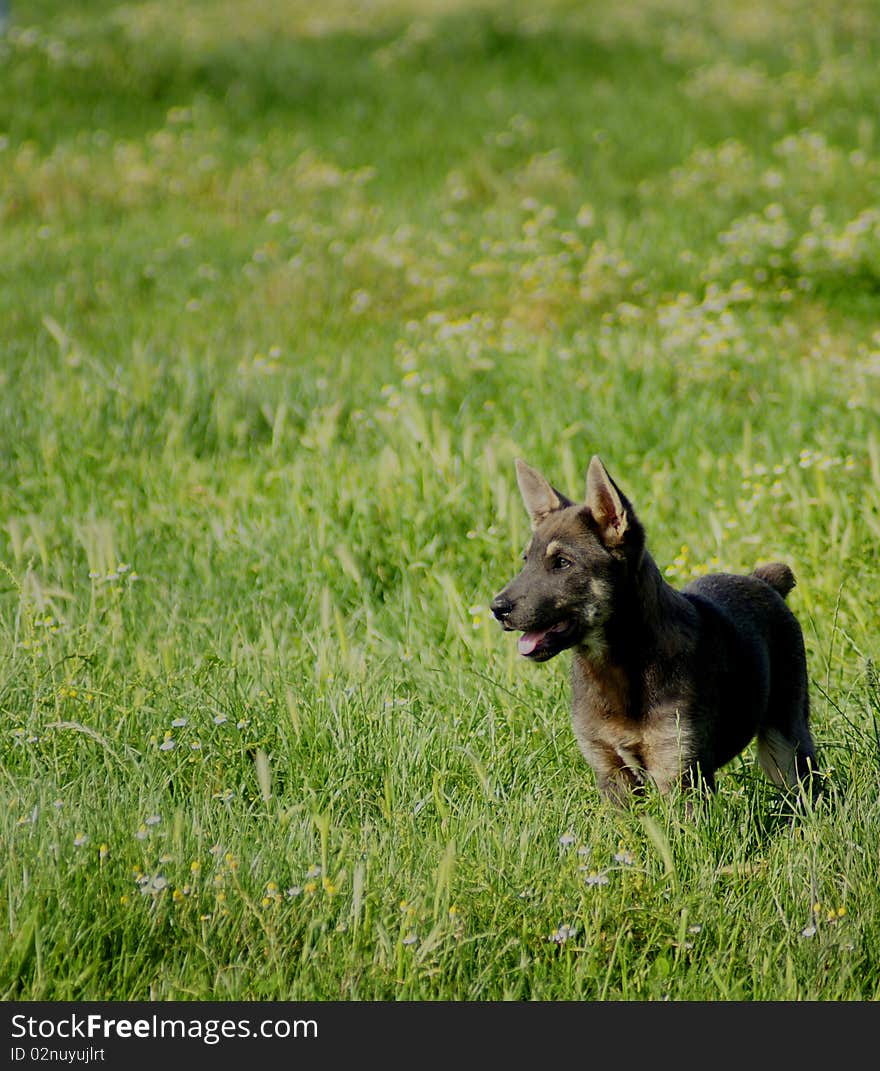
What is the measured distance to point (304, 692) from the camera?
15.6ft

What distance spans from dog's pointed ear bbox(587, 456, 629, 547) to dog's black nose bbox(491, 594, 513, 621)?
39cm

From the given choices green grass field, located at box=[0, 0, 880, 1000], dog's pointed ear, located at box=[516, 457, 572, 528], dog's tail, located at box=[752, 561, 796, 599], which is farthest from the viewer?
dog's tail, located at box=[752, 561, 796, 599]

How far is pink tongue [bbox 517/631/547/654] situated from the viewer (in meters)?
3.98

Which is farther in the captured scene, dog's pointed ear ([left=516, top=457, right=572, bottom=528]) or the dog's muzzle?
dog's pointed ear ([left=516, top=457, right=572, bottom=528])

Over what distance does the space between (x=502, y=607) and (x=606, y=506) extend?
47cm

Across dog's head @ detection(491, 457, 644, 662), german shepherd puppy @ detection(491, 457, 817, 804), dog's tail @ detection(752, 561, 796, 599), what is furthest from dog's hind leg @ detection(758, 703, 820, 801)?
dog's head @ detection(491, 457, 644, 662)

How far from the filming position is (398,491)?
6.52 metres

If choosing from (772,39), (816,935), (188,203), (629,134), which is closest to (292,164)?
(188,203)

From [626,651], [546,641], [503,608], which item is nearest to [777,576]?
[626,651]

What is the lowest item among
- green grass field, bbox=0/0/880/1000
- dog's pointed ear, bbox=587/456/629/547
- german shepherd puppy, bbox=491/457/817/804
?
green grass field, bbox=0/0/880/1000

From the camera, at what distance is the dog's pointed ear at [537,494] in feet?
14.4

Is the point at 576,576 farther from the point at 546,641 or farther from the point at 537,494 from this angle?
the point at 537,494

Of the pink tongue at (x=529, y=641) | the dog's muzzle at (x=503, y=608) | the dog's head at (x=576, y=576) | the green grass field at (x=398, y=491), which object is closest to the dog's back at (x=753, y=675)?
the green grass field at (x=398, y=491)

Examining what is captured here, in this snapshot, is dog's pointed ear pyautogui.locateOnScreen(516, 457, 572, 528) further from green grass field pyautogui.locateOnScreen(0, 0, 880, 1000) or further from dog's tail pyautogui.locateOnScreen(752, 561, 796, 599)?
dog's tail pyautogui.locateOnScreen(752, 561, 796, 599)
